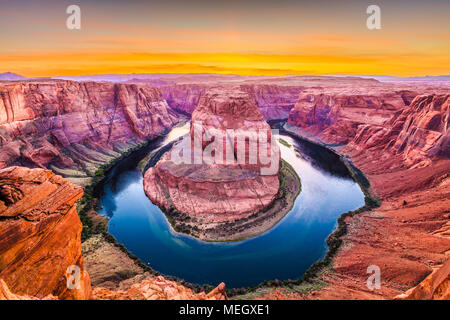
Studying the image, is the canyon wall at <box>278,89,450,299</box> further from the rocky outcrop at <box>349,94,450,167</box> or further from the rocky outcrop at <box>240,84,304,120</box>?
the rocky outcrop at <box>240,84,304,120</box>

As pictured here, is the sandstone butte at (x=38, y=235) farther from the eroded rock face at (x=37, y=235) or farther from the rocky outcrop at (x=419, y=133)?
the rocky outcrop at (x=419, y=133)

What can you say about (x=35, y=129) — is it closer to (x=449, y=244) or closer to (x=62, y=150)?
(x=62, y=150)

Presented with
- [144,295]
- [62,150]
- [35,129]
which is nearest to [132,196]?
[62,150]

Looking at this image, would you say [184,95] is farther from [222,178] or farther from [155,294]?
[155,294]

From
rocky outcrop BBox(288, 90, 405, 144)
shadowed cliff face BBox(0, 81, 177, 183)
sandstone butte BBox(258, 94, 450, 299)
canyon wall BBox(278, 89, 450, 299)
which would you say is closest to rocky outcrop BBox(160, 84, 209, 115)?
shadowed cliff face BBox(0, 81, 177, 183)

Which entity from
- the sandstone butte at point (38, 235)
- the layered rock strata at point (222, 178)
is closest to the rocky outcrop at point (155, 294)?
the sandstone butte at point (38, 235)

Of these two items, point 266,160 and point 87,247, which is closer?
point 87,247

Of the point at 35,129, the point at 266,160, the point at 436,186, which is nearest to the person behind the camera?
the point at 436,186
